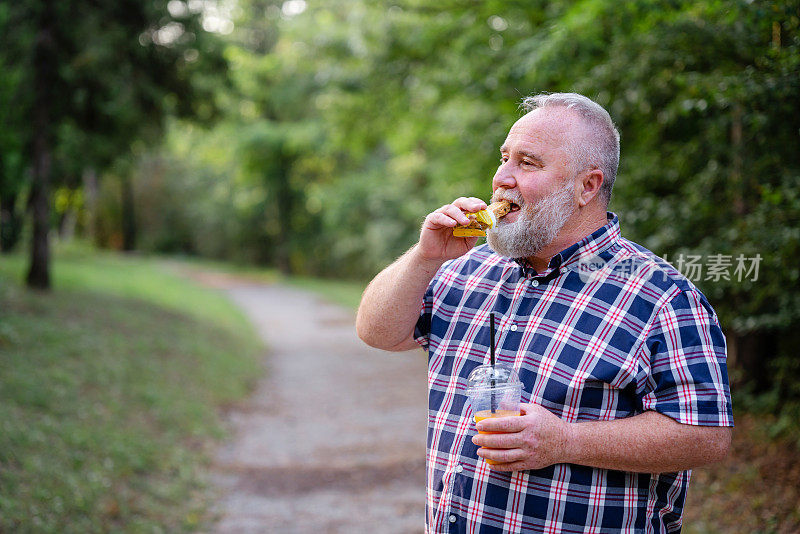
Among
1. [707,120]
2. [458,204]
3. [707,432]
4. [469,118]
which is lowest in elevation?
[707,432]

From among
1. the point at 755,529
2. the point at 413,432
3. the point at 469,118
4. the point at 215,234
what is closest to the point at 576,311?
the point at 755,529

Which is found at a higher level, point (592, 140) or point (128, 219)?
point (592, 140)

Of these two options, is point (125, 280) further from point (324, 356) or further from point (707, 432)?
point (707, 432)

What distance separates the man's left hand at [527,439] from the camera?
190 cm

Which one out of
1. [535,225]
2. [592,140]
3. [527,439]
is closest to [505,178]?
[535,225]

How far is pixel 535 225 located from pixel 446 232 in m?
0.27

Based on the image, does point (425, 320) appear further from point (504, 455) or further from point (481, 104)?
point (481, 104)

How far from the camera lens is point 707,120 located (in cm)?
534

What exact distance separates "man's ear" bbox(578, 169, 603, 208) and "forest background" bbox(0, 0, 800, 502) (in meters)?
1.98

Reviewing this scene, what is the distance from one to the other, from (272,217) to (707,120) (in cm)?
3072

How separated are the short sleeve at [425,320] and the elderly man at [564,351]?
56mm

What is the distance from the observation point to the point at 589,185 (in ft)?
7.41

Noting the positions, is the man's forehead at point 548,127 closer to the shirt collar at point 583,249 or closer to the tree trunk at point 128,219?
the shirt collar at point 583,249

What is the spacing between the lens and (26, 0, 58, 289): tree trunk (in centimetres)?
1061
